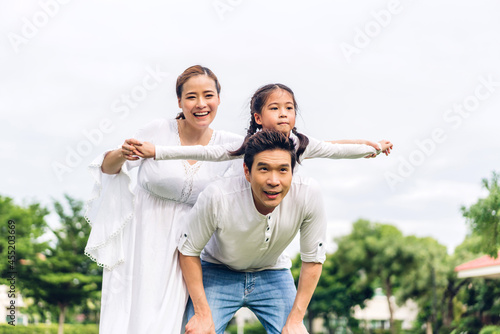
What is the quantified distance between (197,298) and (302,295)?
2.24 feet

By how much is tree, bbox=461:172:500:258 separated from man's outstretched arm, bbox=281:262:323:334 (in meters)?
11.1

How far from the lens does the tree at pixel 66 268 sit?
24.6m

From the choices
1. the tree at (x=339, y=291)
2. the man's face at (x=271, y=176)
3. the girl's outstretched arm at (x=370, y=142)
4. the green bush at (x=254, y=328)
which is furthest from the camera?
the green bush at (x=254, y=328)

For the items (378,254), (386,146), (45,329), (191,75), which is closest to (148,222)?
(191,75)

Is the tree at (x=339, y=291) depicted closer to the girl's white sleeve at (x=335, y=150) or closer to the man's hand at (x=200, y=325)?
the girl's white sleeve at (x=335, y=150)

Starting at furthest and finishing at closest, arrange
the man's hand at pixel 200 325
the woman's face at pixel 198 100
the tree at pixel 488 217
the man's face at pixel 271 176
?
the tree at pixel 488 217
the woman's face at pixel 198 100
the man's hand at pixel 200 325
the man's face at pixel 271 176

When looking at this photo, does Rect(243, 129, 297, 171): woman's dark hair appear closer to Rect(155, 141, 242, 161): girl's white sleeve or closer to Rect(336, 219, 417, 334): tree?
Rect(155, 141, 242, 161): girl's white sleeve

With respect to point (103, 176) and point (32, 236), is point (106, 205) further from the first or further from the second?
point (32, 236)

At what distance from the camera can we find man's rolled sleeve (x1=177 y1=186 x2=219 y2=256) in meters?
3.55

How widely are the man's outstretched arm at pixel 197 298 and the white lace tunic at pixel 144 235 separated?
165mm

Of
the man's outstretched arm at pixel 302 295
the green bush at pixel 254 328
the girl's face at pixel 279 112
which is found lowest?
the green bush at pixel 254 328

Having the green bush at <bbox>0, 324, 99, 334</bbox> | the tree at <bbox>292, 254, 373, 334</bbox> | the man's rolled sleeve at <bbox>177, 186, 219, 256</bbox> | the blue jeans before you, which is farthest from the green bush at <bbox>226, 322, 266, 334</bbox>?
the man's rolled sleeve at <bbox>177, 186, 219, 256</bbox>

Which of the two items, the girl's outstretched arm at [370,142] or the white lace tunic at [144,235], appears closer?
the white lace tunic at [144,235]

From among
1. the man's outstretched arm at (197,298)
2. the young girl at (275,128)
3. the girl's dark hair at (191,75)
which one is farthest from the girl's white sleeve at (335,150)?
the man's outstretched arm at (197,298)
